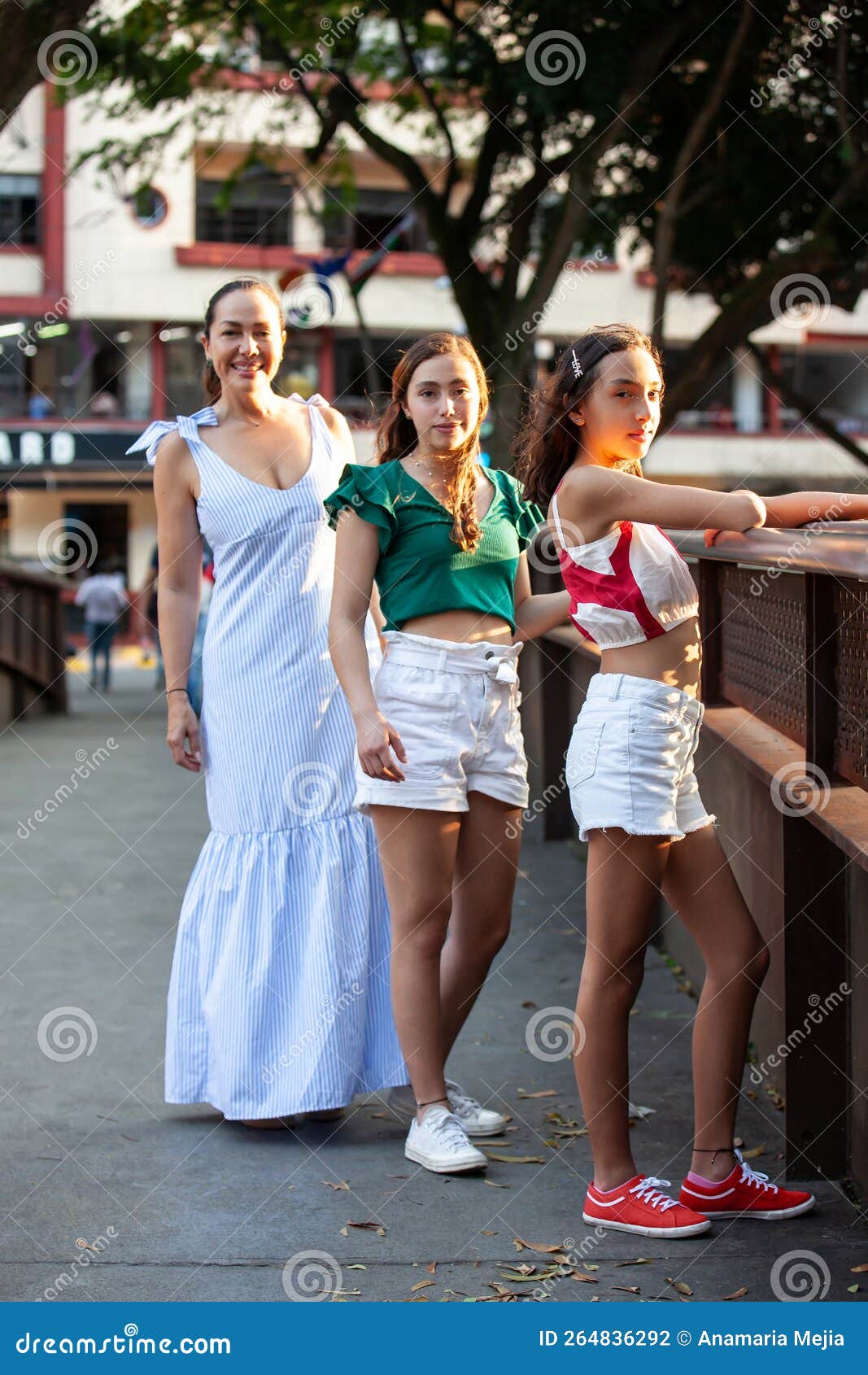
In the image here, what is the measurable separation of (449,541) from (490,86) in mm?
9963

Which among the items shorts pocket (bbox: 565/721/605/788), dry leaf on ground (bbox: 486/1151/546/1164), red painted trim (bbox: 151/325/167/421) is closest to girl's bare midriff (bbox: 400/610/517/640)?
shorts pocket (bbox: 565/721/605/788)

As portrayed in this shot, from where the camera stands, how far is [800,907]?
145 inches

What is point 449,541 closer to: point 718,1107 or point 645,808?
point 645,808

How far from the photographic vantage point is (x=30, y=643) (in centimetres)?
1734

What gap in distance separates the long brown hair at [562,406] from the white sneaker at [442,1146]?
1486 mm

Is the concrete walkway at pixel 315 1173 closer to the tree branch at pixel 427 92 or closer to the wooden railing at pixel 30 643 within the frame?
the tree branch at pixel 427 92

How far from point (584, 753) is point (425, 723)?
53cm

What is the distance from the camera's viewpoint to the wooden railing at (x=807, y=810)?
3.34m

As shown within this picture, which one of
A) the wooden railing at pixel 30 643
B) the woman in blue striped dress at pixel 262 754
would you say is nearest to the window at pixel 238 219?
the wooden railing at pixel 30 643

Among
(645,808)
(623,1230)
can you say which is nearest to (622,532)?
(645,808)

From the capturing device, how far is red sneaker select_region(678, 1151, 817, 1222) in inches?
138

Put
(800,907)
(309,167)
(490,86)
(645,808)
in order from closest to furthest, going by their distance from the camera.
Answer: (645,808)
(800,907)
(490,86)
(309,167)

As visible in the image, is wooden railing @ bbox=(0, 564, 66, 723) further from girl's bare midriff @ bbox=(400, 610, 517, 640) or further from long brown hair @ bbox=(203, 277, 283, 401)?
girl's bare midriff @ bbox=(400, 610, 517, 640)

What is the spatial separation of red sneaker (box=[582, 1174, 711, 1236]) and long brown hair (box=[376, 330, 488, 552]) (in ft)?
4.77
